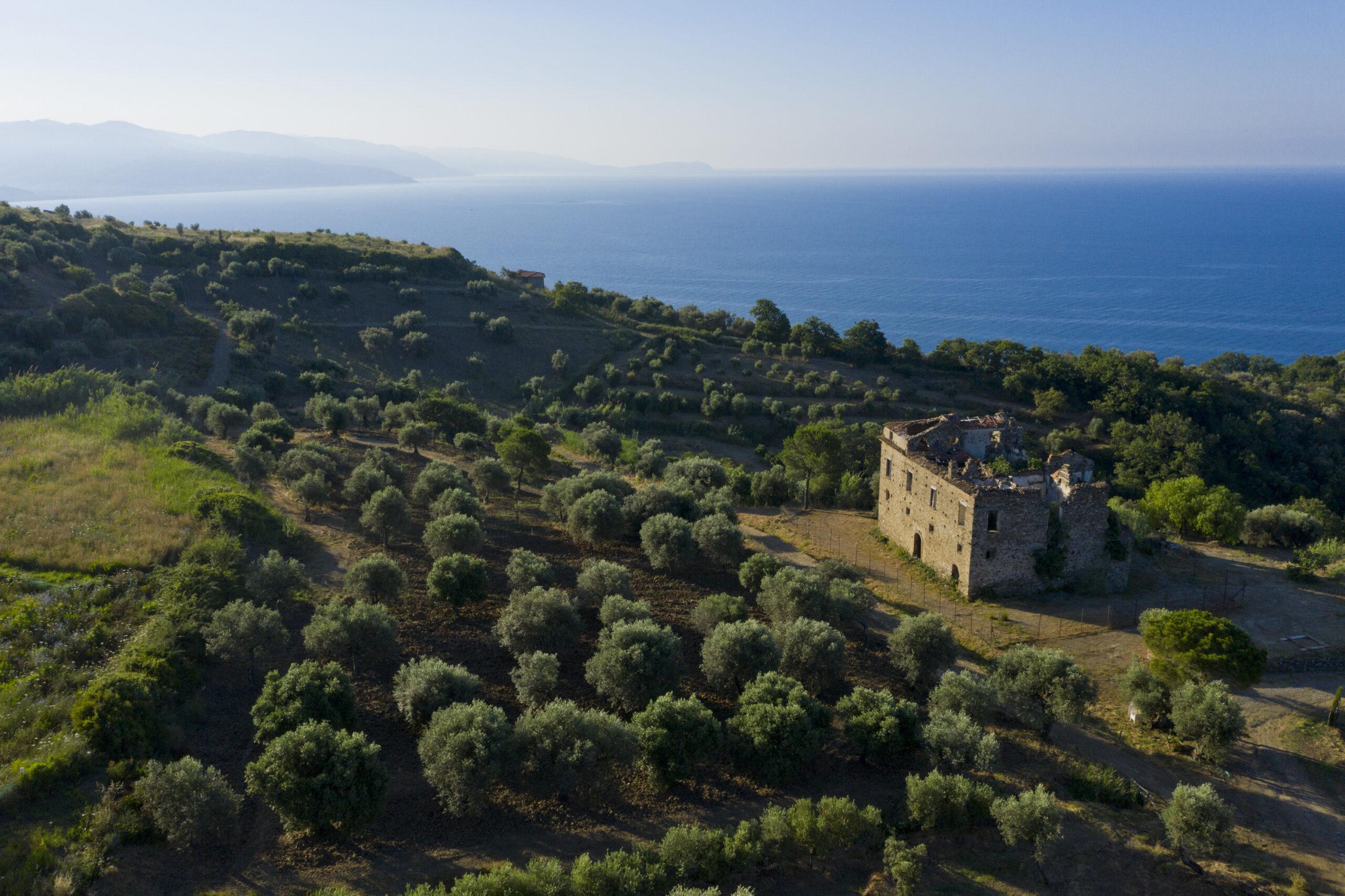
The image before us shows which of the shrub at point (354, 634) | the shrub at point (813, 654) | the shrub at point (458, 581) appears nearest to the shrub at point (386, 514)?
the shrub at point (458, 581)

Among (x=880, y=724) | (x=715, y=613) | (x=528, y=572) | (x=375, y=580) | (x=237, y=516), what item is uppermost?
(x=237, y=516)

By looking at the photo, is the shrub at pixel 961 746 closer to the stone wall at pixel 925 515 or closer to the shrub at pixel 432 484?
the stone wall at pixel 925 515

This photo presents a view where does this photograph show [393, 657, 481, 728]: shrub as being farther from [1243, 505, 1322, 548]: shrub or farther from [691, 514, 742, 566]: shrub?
[1243, 505, 1322, 548]: shrub

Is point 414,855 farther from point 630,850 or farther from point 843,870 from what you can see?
point 843,870

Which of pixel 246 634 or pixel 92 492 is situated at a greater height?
pixel 92 492

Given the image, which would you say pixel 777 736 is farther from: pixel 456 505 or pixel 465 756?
pixel 456 505

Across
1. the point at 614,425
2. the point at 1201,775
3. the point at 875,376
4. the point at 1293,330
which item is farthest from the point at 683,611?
the point at 1293,330

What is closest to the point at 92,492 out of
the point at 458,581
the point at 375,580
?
the point at 375,580
